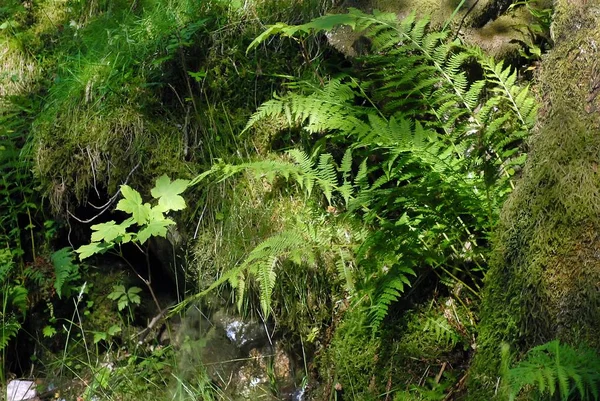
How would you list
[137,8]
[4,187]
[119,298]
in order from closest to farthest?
[119,298], [4,187], [137,8]

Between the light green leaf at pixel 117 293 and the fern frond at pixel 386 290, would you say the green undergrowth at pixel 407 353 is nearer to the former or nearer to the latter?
the fern frond at pixel 386 290

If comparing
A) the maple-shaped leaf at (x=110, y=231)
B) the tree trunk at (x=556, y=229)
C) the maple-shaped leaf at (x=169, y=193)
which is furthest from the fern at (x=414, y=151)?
the maple-shaped leaf at (x=110, y=231)

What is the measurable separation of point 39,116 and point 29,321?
1462mm

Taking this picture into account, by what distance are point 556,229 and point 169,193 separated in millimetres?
2301

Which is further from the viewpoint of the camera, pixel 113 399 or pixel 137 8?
pixel 137 8

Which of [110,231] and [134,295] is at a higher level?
[110,231]

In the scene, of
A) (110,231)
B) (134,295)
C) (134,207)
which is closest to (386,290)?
(134,207)

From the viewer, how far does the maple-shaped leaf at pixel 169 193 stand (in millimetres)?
4113

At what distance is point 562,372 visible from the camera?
2201 millimetres

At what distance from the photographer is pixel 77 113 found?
479 cm

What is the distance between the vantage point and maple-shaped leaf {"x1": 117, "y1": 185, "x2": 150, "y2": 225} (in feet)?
13.4

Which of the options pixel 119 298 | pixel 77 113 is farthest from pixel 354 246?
pixel 77 113

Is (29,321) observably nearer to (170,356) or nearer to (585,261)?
(170,356)

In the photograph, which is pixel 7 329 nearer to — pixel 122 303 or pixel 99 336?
pixel 99 336
